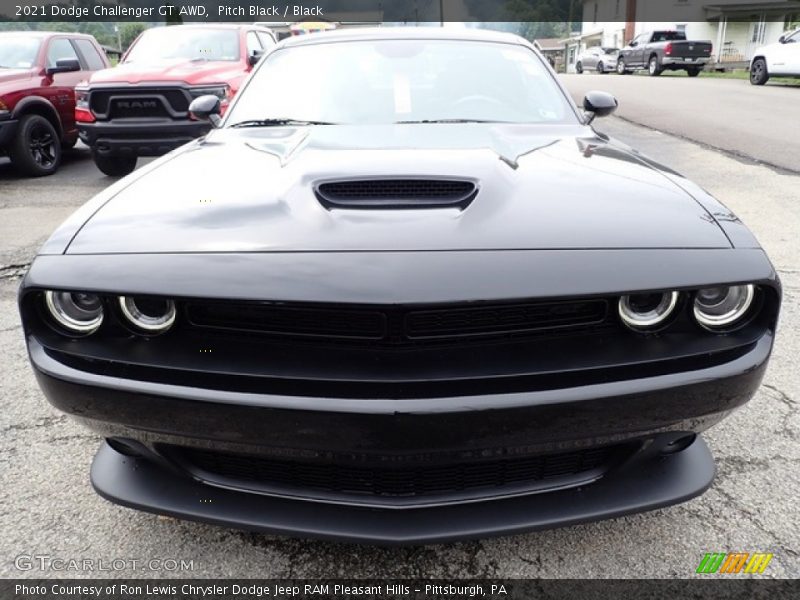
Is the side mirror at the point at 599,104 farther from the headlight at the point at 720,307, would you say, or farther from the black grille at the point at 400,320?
the black grille at the point at 400,320

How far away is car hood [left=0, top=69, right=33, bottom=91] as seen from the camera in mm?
7077

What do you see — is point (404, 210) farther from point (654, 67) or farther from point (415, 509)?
point (654, 67)

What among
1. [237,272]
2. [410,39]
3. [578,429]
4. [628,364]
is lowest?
[578,429]

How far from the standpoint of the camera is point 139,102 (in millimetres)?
6480

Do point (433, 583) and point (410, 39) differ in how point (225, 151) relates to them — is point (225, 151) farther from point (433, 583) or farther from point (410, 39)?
point (433, 583)

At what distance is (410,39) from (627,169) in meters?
1.44

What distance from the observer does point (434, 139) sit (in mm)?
2176

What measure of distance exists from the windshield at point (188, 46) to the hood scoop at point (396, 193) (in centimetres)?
623

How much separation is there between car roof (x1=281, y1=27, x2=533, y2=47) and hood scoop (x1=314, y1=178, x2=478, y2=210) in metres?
1.57

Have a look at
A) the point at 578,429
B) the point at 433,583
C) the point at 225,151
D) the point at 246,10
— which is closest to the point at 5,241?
the point at 225,151

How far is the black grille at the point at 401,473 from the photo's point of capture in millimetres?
1513

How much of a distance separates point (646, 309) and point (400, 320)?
60 cm

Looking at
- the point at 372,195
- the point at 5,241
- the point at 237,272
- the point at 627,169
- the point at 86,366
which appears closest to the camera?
the point at 237,272

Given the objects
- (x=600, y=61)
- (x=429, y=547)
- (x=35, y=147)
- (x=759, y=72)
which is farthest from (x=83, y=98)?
(x=600, y=61)
